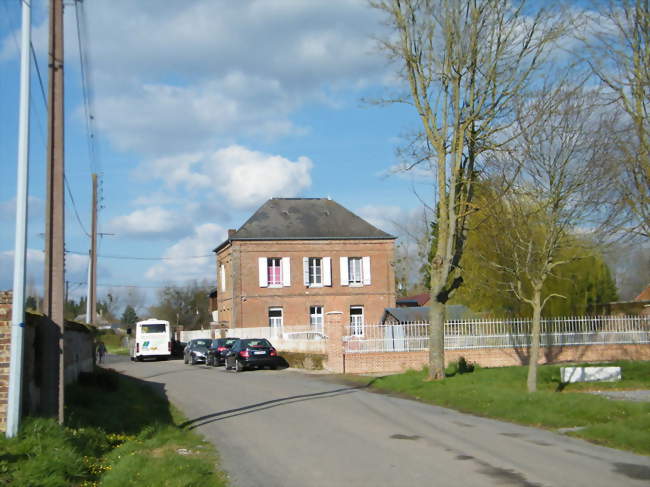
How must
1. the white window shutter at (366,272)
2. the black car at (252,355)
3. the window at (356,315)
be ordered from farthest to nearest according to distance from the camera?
the white window shutter at (366,272)
the window at (356,315)
the black car at (252,355)

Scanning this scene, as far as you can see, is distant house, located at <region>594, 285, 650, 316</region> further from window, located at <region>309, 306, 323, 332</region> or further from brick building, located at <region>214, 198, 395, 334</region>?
window, located at <region>309, 306, 323, 332</region>

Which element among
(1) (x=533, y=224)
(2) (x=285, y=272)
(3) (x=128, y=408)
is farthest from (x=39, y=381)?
(2) (x=285, y=272)

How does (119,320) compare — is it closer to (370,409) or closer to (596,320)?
(596,320)

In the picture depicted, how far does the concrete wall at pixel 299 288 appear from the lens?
48812 millimetres

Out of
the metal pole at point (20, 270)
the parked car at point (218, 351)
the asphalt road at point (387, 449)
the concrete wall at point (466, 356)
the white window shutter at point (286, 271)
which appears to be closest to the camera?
the asphalt road at point (387, 449)

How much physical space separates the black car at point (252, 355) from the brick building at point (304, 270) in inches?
612

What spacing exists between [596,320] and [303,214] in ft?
83.8

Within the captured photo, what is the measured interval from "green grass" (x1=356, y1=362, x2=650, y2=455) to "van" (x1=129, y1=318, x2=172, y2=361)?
2832cm

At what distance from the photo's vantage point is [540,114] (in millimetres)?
16922

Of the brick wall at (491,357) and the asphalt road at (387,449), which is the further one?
the brick wall at (491,357)

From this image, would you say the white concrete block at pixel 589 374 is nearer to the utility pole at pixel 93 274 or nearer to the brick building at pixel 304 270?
the utility pole at pixel 93 274

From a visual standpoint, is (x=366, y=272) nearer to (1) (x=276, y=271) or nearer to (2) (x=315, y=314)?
(2) (x=315, y=314)

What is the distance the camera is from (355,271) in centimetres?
5075

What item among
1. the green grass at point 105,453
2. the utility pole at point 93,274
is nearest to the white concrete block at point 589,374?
the green grass at point 105,453
